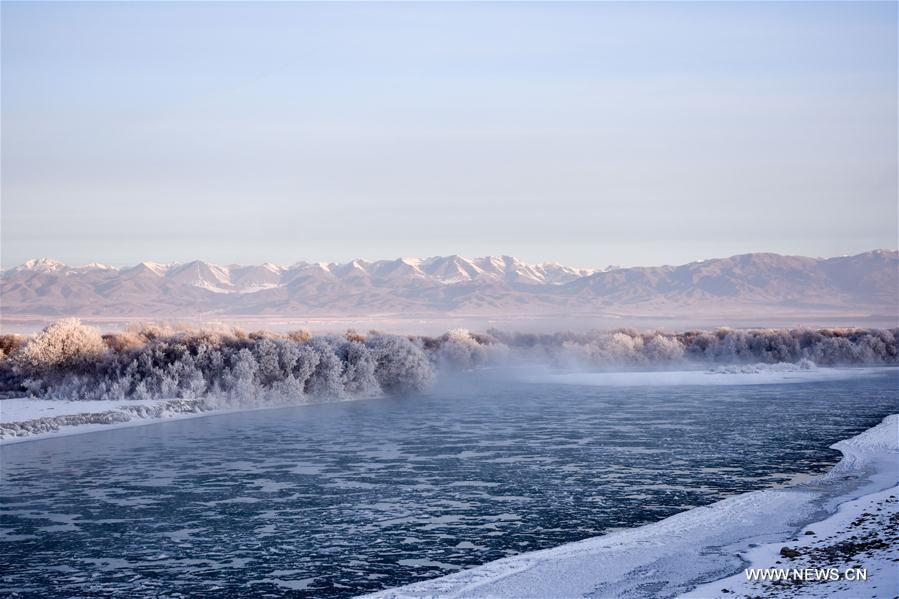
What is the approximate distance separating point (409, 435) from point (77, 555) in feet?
49.4

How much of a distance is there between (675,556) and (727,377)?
156 ft

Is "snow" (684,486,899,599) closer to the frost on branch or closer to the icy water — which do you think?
the icy water

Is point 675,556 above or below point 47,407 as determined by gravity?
below

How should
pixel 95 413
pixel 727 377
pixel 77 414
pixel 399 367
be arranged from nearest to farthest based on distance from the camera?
pixel 77 414
pixel 95 413
pixel 399 367
pixel 727 377

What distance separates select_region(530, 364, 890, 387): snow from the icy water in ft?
64.8

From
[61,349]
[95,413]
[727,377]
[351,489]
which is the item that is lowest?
[727,377]

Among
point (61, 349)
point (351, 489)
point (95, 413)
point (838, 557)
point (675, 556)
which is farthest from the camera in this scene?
point (61, 349)

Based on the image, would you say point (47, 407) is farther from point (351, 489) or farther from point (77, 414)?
point (351, 489)

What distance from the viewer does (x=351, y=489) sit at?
56.9ft

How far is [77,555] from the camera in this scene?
1223 cm

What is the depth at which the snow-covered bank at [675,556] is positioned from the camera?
33.8ft

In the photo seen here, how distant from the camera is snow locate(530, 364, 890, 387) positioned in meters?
52.9

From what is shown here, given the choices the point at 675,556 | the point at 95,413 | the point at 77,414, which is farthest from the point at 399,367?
the point at 675,556

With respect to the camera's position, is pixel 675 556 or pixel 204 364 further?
pixel 204 364
